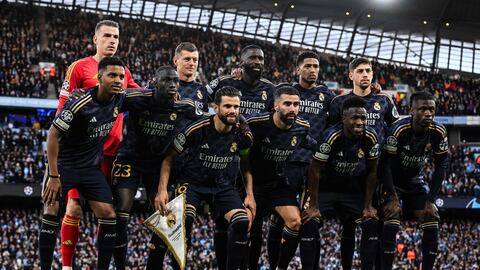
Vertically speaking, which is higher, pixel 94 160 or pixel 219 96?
pixel 219 96

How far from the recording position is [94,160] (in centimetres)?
866

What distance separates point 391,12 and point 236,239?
3793 centimetres

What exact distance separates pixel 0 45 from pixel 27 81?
3.12m

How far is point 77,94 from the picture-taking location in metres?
8.45

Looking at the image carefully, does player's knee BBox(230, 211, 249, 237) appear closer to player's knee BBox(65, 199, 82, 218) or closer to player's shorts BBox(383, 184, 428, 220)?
player's knee BBox(65, 199, 82, 218)

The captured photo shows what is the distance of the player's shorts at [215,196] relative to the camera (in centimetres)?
909

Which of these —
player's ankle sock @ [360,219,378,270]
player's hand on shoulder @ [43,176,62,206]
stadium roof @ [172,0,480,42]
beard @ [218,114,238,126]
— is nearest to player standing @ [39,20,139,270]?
player's hand on shoulder @ [43,176,62,206]

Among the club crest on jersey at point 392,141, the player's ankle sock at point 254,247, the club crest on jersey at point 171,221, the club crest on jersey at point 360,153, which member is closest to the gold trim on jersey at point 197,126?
the club crest on jersey at point 171,221

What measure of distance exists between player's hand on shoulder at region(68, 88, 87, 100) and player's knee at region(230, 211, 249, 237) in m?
2.29

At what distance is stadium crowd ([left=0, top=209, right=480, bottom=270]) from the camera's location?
2398cm

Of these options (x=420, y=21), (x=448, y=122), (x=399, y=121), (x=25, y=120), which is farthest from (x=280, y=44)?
(x=399, y=121)

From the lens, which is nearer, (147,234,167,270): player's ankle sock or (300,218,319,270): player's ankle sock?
(147,234,167,270): player's ankle sock

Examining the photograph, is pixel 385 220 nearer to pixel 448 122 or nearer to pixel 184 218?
pixel 184 218

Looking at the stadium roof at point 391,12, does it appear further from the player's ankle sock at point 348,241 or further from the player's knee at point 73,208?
the player's knee at point 73,208
